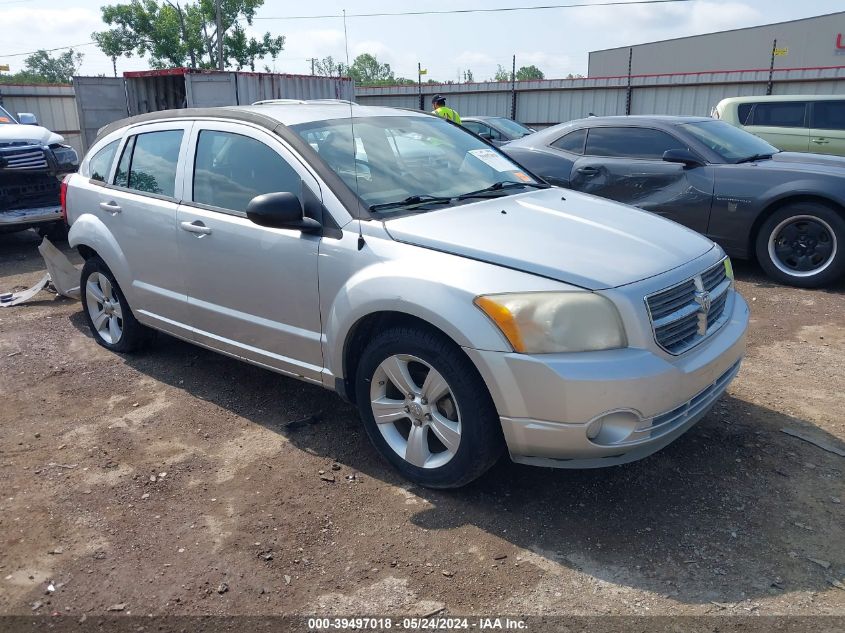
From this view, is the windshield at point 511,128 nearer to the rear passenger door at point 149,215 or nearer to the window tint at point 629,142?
the window tint at point 629,142

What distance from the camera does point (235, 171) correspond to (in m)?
4.07

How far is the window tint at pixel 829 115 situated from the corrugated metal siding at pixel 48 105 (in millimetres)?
15063

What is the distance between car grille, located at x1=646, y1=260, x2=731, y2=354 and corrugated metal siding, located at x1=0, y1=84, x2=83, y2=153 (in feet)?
54.0

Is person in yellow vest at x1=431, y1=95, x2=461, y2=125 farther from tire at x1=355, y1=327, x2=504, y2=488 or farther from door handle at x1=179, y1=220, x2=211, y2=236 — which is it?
tire at x1=355, y1=327, x2=504, y2=488

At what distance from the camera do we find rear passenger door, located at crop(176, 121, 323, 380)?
365cm

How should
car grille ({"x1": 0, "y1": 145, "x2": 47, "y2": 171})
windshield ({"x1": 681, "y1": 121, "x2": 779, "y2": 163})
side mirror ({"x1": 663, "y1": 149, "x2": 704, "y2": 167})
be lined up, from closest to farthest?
side mirror ({"x1": 663, "y1": 149, "x2": 704, "y2": 167}), windshield ({"x1": 681, "y1": 121, "x2": 779, "y2": 163}), car grille ({"x1": 0, "y1": 145, "x2": 47, "y2": 171})

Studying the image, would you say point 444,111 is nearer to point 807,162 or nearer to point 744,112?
point 744,112

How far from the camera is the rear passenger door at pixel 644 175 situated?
23.0ft

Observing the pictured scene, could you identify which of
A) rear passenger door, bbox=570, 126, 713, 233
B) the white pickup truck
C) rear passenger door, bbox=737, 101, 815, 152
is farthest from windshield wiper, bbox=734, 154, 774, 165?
the white pickup truck

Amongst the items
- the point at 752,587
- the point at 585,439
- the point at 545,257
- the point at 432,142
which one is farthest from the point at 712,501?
the point at 432,142

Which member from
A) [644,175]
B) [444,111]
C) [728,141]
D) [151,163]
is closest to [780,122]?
[728,141]

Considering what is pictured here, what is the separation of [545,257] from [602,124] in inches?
215

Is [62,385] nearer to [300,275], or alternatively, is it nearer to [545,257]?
→ [300,275]

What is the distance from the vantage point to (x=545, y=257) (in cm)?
303
